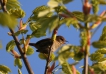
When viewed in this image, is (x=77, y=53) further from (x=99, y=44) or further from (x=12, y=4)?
(x=12, y=4)

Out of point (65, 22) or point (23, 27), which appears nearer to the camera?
point (65, 22)

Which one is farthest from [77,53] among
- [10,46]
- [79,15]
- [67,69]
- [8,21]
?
[10,46]

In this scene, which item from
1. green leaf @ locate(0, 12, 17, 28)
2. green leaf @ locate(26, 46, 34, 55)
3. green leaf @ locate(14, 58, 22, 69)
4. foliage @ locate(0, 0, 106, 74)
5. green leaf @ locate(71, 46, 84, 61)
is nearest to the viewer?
green leaf @ locate(0, 12, 17, 28)

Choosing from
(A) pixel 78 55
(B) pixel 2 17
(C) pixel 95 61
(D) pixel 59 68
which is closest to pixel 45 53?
(D) pixel 59 68

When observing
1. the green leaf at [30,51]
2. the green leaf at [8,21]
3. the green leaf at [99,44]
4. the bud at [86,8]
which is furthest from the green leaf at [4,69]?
the green leaf at [8,21]

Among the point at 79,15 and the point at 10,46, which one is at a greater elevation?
the point at 10,46

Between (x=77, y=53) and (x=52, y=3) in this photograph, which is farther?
(x=77, y=53)

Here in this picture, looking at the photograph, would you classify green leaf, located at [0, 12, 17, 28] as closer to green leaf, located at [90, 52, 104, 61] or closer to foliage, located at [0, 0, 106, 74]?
foliage, located at [0, 0, 106, 74]

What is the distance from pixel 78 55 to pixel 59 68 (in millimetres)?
969

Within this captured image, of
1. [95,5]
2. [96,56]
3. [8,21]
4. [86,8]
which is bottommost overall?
[8,21]

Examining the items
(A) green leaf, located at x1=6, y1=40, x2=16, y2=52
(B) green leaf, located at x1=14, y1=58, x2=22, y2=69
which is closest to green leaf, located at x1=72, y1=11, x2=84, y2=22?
(A) green leaf, located at x1=6, y1=40, x2=16, y2=52

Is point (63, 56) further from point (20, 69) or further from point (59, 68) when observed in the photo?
point (20, 69)

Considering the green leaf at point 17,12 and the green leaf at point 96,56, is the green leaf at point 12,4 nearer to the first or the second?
the green leaf at point 17,12

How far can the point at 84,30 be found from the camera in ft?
5.69
